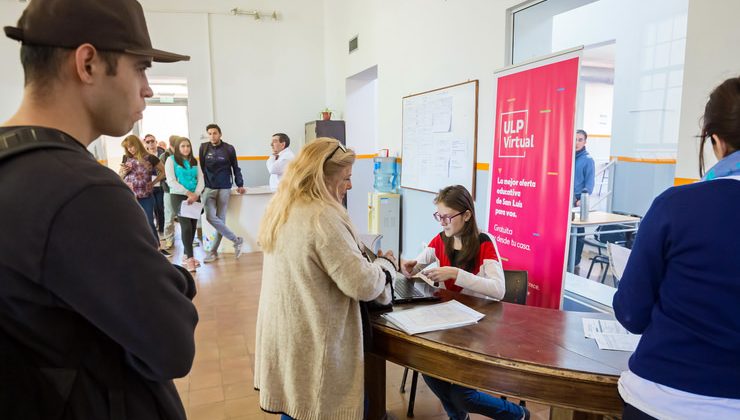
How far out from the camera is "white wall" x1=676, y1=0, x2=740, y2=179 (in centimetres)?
203

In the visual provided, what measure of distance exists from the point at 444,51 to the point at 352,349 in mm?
3530

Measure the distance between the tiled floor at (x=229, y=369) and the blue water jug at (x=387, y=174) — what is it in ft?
6.30

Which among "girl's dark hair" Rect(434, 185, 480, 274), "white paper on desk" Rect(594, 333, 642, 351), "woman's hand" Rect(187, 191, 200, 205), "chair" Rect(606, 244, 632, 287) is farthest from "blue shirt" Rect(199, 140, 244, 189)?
"white paper on desk" Rect(594, 333, 642, 351)

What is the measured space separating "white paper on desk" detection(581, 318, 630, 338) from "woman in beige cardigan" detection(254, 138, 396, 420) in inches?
30.2

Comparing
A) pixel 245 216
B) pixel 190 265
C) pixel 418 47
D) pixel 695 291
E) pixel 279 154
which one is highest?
pixel 418 47

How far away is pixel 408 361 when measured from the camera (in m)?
1.63

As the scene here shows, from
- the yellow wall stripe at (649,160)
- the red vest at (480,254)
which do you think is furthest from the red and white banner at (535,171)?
the yellow wall stripe at (649,160)

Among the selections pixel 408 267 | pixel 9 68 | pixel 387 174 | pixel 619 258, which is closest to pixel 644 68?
pixel 387 174

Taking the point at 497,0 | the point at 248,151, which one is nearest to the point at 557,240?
the point at 497,0

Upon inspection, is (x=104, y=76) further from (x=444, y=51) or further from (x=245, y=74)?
(x=245, y=74)

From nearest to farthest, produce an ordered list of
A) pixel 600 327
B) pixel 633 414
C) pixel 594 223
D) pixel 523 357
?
pixel 633 414 < pixel 523 357 < pixel 600 327 < pixel 594 223

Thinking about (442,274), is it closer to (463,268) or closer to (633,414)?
(463,268)

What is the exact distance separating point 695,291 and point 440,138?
3569mm

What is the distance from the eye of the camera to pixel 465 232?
2.30 m
